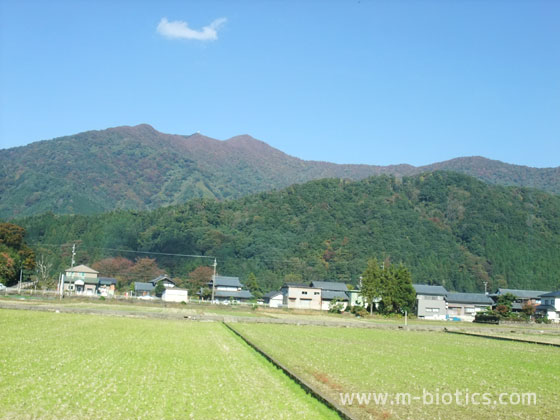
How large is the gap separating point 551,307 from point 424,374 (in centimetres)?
5453

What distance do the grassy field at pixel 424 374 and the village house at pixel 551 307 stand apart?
44169 mm

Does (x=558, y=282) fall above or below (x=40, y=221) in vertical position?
below

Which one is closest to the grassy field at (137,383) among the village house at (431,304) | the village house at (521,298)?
the village house at (431,304)

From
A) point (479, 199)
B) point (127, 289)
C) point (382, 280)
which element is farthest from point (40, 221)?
point (479, 199)

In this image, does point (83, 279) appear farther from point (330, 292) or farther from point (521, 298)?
point (521, 298)

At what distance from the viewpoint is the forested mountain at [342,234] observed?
83688mm

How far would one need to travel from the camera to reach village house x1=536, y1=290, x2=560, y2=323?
5866 cm

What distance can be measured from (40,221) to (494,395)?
91621 mm

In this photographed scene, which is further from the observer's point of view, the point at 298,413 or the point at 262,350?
the point at 262,350

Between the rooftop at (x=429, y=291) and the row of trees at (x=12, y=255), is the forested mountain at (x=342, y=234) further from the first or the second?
the rooftop at (x=429, y=291)

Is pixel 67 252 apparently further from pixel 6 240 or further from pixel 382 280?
pixel 382 280

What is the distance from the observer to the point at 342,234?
9088 centimetres

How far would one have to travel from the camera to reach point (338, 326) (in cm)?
3328

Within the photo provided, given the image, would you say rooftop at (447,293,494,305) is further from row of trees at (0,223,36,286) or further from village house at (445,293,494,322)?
row of trees at (0,223,36,286)
